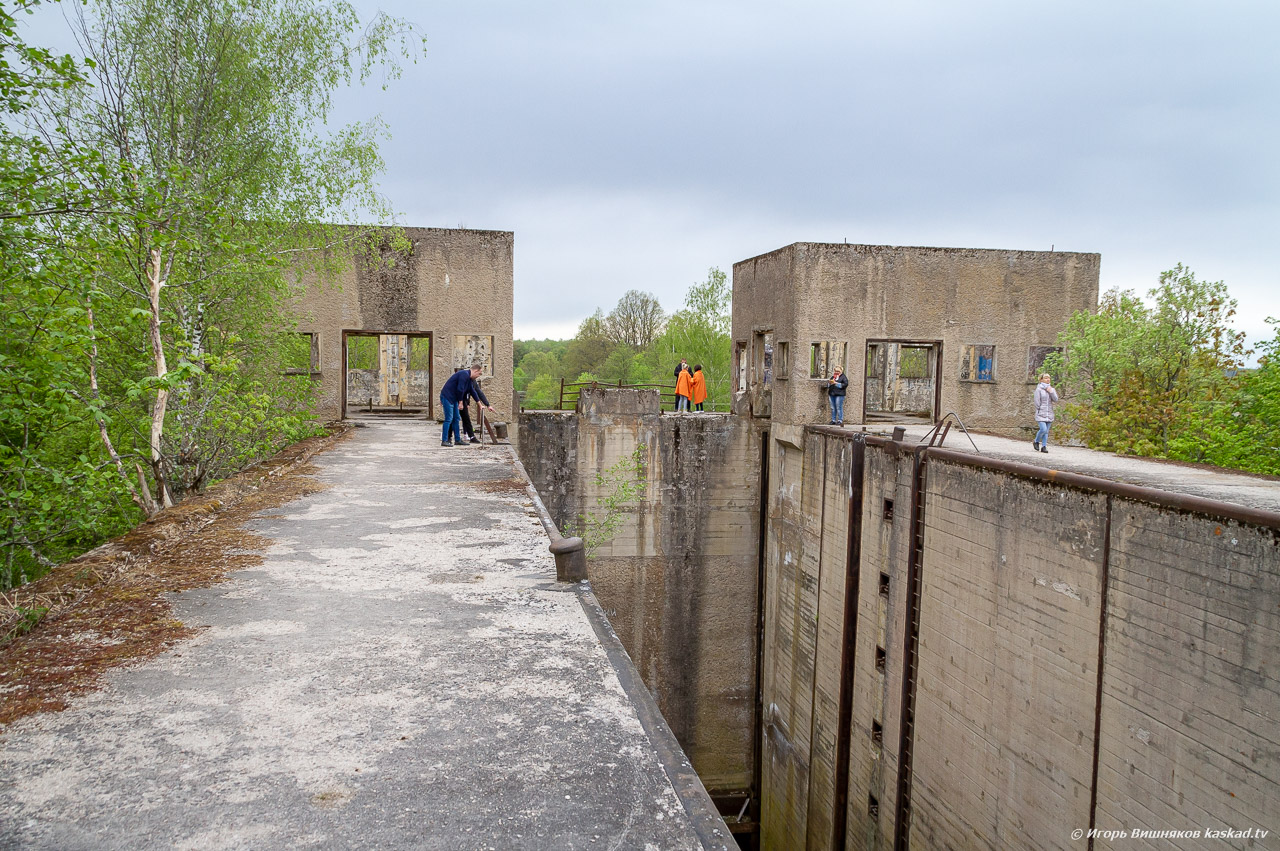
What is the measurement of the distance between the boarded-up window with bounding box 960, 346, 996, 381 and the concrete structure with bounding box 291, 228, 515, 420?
885cm

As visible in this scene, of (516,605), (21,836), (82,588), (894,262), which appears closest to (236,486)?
(82,588)

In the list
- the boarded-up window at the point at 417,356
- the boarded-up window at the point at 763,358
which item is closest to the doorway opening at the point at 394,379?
the boarded-up window at the point at 417,356

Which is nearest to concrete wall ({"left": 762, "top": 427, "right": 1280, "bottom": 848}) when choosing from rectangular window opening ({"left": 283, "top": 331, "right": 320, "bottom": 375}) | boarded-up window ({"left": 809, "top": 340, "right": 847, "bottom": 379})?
boarded-up window ({"left": 809, "top": 340, "right": 847, "bottom": 379})

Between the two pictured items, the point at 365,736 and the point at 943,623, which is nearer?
the point at 365,736

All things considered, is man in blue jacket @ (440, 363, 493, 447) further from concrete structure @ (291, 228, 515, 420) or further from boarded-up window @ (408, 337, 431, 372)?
boarded-up window @ (408, 337, 431, 372)

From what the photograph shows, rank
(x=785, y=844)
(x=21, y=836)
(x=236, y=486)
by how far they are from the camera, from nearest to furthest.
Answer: (x=21, y=836) → (x=236, y=486) → (x=785, y=844)

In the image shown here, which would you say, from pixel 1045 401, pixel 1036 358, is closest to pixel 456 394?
pixel 1045 401

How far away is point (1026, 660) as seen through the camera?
7875 millimetres

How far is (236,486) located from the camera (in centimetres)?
939

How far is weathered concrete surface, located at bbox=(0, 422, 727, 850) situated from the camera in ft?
9.50

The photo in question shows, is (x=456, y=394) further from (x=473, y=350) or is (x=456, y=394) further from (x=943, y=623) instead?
(x=943, y=623)

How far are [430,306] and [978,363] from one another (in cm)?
1079

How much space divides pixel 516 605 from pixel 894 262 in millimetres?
12830

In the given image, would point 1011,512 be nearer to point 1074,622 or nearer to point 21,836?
point 1074,622
